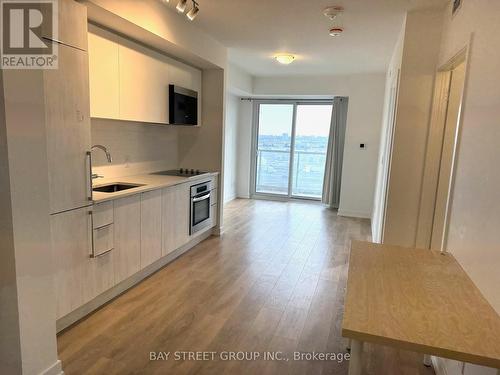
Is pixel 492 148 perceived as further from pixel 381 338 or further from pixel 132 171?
pixel 132 171

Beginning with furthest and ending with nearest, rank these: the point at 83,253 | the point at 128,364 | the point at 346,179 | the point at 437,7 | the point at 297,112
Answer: the point at 297,112
the point at 346,179
the point at 437,7
the point at 83,253
the point at 128,364

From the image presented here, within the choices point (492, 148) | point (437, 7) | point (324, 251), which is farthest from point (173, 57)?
point (492, 148)

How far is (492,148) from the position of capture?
Answer: 1525 mm

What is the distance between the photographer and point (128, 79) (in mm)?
3100

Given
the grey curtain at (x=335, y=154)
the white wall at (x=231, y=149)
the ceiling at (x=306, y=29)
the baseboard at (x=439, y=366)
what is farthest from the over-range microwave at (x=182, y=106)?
the grey curtain at (x=335, y=154)

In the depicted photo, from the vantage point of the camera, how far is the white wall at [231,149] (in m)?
6.82

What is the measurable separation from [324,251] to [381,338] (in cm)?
323

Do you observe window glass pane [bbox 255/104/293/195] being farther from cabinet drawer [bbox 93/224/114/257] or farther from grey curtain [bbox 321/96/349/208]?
cabinet drawer [bbox 93/224/114/257]

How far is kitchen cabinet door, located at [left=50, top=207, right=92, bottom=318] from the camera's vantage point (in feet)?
7.31

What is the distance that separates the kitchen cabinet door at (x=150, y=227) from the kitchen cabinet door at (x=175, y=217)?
0.30ft

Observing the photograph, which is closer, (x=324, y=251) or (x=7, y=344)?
(x=7, y=344)

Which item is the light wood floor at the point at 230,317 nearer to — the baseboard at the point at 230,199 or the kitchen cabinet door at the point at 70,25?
the kitchen cabinet door at the point at 70,25

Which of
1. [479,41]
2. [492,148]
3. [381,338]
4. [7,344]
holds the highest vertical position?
[479,41]

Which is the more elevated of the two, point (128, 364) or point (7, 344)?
point (7, 344)
